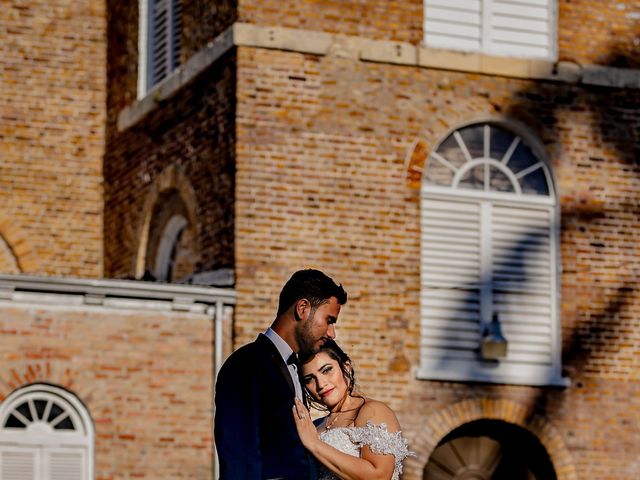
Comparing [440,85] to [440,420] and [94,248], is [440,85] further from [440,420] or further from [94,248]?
[94,248]

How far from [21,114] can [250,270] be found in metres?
5.52

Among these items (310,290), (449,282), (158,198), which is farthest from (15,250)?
(310,290)

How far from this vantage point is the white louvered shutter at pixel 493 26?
19703 millimetres

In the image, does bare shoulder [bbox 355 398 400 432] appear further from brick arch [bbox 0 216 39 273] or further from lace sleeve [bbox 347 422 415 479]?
brick arch [bbox 0 216 39 273]

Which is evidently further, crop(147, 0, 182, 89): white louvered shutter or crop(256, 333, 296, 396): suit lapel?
crop(147, 0, 182, 89): white louvered shutter

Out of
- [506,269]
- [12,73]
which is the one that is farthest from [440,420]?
[12,73]

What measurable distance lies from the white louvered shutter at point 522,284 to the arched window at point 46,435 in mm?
4899

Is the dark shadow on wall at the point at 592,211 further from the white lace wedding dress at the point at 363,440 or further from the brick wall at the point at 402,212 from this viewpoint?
the white lace wedding dress at the point at 363,440

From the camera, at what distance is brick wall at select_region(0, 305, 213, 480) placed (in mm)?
17844

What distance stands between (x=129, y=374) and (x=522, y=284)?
4649 mm

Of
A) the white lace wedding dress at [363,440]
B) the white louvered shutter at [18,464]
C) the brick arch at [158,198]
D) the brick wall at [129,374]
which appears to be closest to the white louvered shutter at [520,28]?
the brick arch at [158,198]

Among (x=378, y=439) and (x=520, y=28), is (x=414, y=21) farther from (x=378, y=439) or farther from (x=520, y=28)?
(x=378, y=439)

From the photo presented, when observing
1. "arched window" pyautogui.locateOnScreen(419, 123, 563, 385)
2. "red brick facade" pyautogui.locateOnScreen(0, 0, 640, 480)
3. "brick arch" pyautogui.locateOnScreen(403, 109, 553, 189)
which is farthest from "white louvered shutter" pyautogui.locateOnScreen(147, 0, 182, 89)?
"arched window" pyautogui.locateOnScreen(419, 123, 563, 385)

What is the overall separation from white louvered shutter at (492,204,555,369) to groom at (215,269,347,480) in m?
11.0
